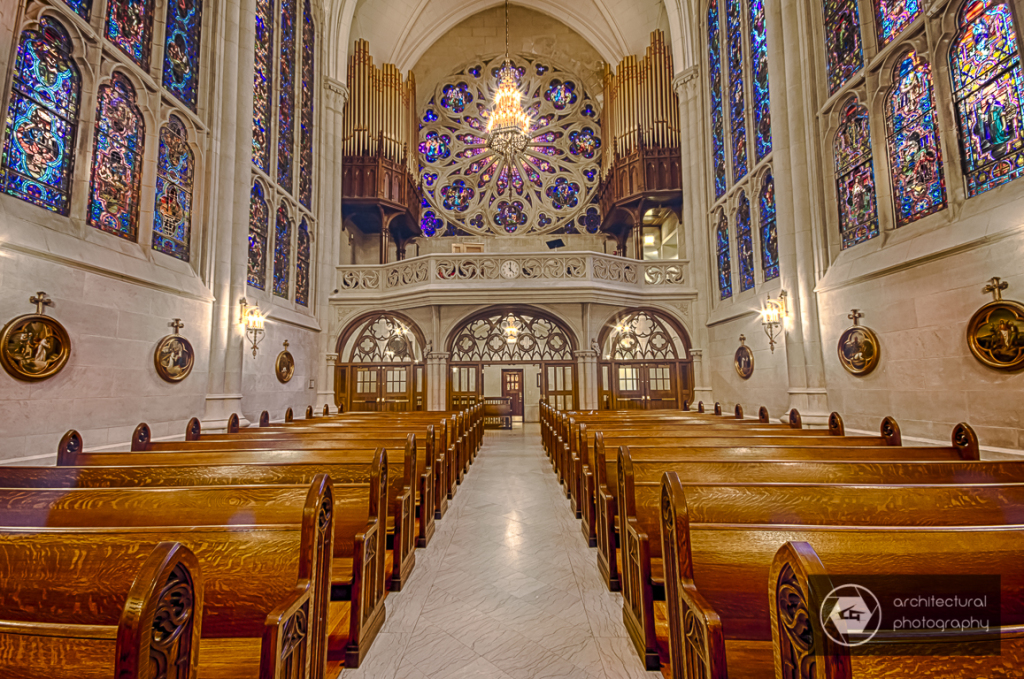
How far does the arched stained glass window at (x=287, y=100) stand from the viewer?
10422 millimetres

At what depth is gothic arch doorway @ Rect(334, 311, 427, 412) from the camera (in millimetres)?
12203

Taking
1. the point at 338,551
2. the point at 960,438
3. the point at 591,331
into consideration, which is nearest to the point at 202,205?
the point at 338,551

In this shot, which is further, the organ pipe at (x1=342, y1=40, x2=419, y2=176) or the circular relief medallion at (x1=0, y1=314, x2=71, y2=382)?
the organ pipe at (x1=342, y1=40, x2=419, y2=176)

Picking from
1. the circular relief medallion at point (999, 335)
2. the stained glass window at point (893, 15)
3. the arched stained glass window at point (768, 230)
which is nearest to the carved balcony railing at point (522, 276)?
the arched stained glass window at point (768, 230)

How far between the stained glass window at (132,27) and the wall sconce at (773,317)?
34.6ft

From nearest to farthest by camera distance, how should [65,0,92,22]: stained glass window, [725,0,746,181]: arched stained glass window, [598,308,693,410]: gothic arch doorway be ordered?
[65,0,92,22]: stained glass window, [725,0,746,181]: arched stained glass window, [598,308,693,410]: gothic arch doorway

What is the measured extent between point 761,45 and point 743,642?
1076 cm

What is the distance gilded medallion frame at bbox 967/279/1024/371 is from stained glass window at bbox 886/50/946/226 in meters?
1.55

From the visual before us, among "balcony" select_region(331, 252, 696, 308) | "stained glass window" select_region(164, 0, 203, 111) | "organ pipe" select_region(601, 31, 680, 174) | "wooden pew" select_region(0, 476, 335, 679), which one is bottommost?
"wooden pew" select_region(0, 476, 335, 679)

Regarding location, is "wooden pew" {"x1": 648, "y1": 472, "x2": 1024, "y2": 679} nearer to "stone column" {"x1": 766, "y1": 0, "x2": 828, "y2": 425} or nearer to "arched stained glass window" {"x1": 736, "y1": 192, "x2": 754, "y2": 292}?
"stone column" {"x1": 766, "y1": 0, "x2": 828, "y2": 425}

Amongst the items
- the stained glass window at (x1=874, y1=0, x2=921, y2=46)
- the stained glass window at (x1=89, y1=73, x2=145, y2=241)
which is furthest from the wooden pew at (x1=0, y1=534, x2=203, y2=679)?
the stained glass window at (x1=874, y1=0, x2=921, y2=46)

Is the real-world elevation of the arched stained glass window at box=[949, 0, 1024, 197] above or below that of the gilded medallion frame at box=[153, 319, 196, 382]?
above

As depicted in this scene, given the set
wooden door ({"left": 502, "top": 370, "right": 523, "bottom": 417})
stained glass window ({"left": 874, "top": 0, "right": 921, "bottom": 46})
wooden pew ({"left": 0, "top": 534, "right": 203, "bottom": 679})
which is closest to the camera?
wooden pew ({"left": 0, "top": 534, "right": 203, "bottom": 679})
